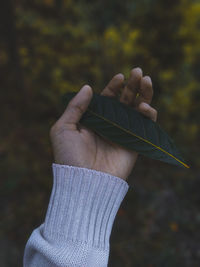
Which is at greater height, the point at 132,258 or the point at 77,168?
the point at 77,168

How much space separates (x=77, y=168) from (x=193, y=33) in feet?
7.42

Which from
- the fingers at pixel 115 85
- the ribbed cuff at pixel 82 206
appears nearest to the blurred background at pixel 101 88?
the ribbed cuff at pixel 82 206

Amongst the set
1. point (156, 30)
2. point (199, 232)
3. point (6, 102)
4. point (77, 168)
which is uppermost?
point (156, 30)

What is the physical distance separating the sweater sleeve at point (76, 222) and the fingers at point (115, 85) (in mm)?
499

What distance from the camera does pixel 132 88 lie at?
4.12 feet

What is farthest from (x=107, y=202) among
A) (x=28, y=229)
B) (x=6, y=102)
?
(x=6, y=102)

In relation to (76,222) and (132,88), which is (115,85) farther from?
(76,222)

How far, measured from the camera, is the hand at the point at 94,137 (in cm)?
116

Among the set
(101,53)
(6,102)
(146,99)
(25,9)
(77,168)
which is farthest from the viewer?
(25,9)

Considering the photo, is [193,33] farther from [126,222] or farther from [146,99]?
[126,222]

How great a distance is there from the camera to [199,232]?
2080 mm

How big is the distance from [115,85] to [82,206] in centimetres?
68

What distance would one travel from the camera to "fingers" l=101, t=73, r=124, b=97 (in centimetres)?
128

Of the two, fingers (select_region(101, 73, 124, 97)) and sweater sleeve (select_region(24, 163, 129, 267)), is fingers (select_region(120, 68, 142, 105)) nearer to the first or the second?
fingers (select_region(101, 73, 124, 97))
